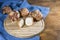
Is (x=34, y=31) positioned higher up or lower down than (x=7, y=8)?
lower down

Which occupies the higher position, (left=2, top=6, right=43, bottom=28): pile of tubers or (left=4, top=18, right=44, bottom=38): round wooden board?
(left=2, top=6, right=43, bottom=28): pile of tubers

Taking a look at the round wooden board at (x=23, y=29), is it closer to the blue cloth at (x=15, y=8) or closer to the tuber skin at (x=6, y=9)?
the blue cloth at (x=15, y=8)

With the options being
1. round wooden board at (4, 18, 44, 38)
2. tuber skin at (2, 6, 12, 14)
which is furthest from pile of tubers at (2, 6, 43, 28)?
tuber skin at (2, 6, 12, 14)

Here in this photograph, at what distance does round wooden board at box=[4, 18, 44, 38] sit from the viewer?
3.51 feet

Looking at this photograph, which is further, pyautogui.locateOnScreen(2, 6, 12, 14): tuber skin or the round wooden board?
pyautogui.locateOnScreen(2, 6, 12, 14): tuber skin

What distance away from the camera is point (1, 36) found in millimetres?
1143

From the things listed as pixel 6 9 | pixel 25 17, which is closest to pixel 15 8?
pixel 6 9

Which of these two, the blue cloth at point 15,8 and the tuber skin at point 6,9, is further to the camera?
the tuber skin at point 6,9

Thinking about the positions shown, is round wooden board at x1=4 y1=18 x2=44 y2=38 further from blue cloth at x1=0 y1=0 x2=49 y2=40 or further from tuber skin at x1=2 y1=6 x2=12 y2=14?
tuber skin at x1=2 y1=6 x2=12 y2=14

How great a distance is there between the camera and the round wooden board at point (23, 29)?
3.51 feet

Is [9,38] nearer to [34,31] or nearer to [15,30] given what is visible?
[15,30]

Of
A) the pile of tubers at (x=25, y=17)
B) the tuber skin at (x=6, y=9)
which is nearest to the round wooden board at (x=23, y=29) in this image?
the pile of tubers at (x=25, y=17)

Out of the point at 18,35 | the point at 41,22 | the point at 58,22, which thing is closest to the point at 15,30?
the point at 18,35

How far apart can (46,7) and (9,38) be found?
411 millimetres
